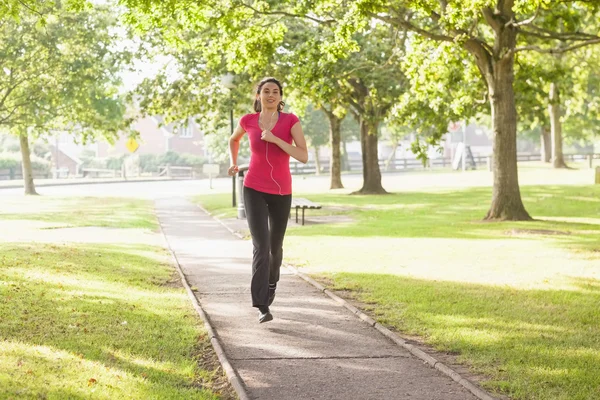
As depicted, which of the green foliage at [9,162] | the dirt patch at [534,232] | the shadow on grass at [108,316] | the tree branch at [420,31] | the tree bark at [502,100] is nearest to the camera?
the shadow on grass at [108,316]

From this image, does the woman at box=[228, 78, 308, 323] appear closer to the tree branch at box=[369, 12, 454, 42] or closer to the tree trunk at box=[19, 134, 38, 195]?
the tree branch at box=[369, 12, 454, 42]

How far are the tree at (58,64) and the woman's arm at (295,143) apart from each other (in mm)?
26569

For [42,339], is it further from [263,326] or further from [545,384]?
[545,384]

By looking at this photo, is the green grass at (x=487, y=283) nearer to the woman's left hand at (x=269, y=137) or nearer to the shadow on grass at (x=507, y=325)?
the shadow on grass at (x=507, y=325)

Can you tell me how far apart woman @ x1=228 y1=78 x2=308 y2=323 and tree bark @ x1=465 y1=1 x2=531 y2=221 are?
12206 millimetres

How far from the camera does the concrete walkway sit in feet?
18.8

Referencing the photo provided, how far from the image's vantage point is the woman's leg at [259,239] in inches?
300

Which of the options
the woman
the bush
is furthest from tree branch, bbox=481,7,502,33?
the bush

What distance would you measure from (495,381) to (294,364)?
4.63ft

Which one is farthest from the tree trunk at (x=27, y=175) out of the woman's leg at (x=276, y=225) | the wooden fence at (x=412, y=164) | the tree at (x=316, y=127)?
the woman's leg at (x=276, y=225)

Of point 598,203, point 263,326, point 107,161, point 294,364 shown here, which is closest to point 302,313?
point 263,326

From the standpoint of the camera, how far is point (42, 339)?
23.1 feet

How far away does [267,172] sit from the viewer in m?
7.59

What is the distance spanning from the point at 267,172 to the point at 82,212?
20681mm
